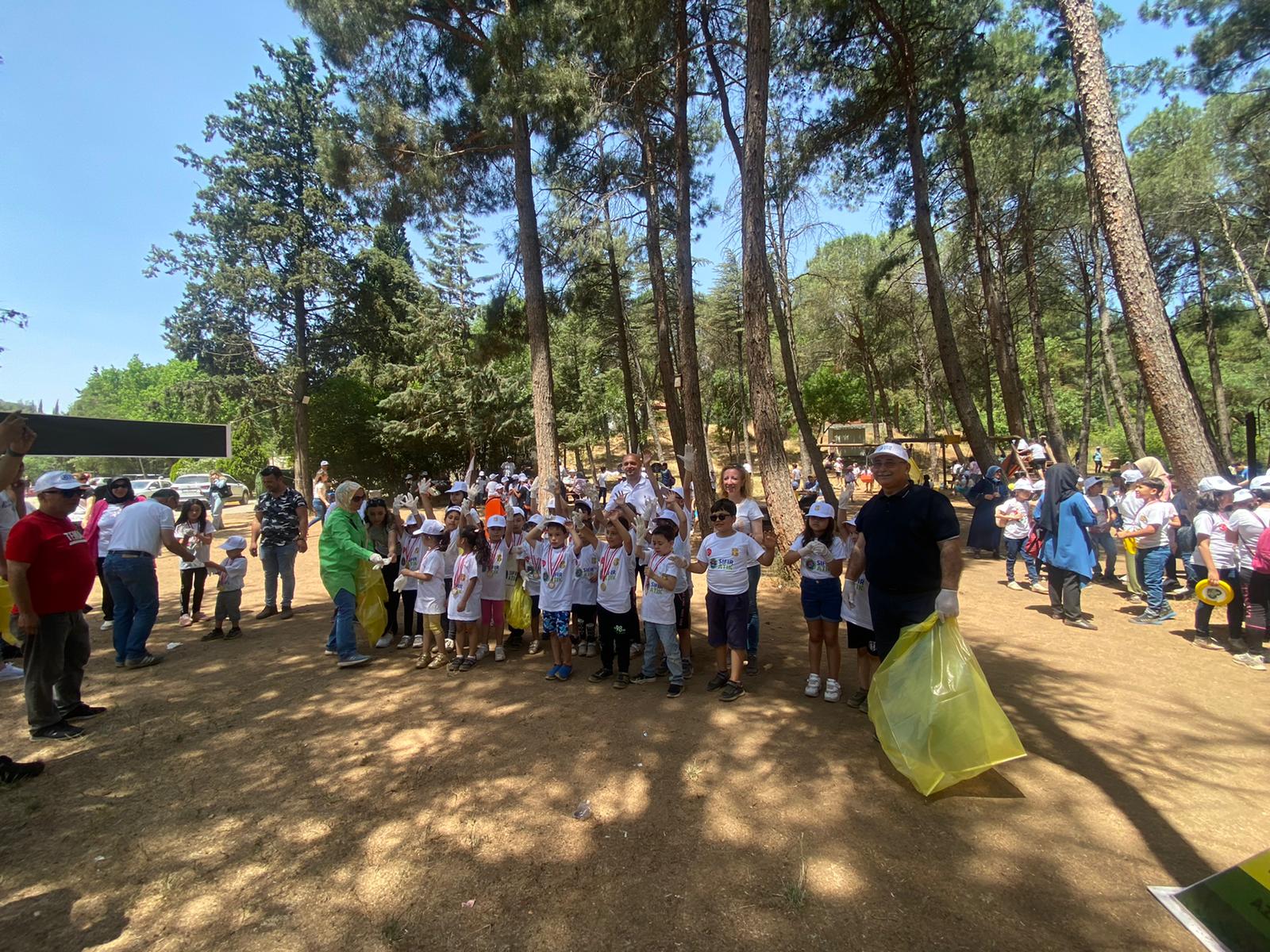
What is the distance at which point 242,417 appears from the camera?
22953mm

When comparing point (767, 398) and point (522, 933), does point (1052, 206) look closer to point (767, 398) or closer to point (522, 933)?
point (767, 398)

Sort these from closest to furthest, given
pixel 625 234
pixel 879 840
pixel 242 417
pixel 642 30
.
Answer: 1. pixel 879 840
2. pixel 642 30
3. pixel 625 234
4. pixel 242 417

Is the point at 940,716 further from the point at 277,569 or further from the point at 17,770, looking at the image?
the point at 277,569

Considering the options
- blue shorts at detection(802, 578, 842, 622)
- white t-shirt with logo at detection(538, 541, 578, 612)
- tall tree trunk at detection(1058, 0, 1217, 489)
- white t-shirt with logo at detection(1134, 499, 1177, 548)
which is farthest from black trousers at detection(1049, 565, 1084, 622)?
white t-shirt with logo at detection(538, 541, 578, 612)

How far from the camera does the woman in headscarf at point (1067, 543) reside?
670cm

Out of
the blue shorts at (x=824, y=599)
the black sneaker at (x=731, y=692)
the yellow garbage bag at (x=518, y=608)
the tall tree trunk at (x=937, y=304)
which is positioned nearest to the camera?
the blue shorts at (x=824, y=599)

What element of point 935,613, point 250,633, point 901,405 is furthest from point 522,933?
point 901,405

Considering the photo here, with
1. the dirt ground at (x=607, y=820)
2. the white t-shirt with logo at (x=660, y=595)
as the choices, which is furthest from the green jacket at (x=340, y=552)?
the white t-shirt with logo at (x=660, y=595)

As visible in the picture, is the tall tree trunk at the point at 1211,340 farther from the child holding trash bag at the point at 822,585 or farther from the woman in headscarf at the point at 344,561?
the woman in headscarf at the point at 344,561

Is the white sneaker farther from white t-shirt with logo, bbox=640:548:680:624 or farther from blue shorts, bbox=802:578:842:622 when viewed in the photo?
white t-shirt with logo, bbox=640:548:680:624

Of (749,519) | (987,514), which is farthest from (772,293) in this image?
(749,519)

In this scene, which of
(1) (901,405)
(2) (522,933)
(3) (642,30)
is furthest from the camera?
(1) (901,405)

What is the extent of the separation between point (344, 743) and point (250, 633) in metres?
3.83

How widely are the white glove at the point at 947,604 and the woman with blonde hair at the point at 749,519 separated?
5.77 ft
